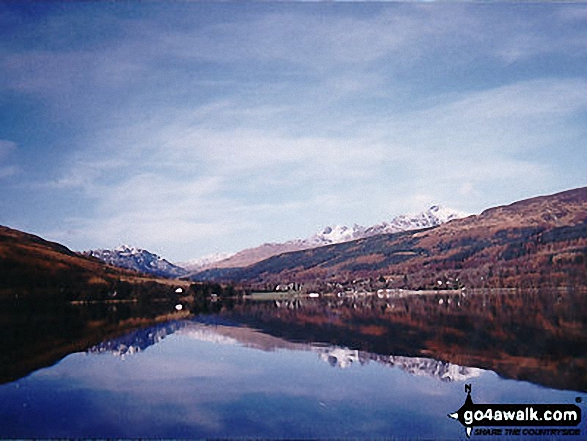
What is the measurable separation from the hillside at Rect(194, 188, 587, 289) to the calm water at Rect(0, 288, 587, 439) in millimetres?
3344

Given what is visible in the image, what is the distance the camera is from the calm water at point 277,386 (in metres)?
4.23

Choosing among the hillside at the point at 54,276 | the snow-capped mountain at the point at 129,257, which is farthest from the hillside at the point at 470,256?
the hillside at the point at 54,276

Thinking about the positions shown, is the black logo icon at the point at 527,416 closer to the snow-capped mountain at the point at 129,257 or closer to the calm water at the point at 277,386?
the calm water at the point at 277,386

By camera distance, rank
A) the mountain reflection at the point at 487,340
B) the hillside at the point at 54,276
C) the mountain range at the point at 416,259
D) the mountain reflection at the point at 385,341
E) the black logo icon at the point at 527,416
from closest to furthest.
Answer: the black logo icon at the point at 527,416, the mountain reflection at the point at 487,340, the mountain reflection at the point at 385,341, the hillside at the point at 54,276, the mountain range at the point at 416,259

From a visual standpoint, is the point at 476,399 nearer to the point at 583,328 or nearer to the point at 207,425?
the point at 207,425

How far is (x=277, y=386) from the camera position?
5.41 m

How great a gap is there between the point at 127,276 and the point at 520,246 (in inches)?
938

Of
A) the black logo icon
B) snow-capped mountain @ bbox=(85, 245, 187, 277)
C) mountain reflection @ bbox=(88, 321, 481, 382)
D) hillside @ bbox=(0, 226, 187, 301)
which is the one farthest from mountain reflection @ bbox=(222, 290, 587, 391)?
hillside @ bbox=(0, 226, 187, 301)

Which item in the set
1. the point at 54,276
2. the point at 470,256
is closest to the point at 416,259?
the point at 470,256

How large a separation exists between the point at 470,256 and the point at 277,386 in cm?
4094

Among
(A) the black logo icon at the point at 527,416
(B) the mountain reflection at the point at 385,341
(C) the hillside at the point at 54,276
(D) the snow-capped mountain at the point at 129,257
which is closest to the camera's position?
(A) the black logo icon at the point at 527,416

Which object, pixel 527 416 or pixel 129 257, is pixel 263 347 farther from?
pixel 129 257

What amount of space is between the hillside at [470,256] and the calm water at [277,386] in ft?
11.0

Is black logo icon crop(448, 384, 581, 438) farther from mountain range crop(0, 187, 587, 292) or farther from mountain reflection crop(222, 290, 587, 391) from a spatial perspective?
mountain range crop(0, 187, 587, 292)
